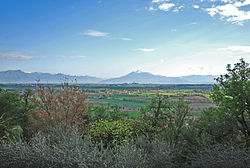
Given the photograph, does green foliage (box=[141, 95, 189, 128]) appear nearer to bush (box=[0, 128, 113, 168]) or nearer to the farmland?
the farmland

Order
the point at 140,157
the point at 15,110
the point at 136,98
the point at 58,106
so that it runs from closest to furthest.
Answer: the point at 140,157 → the point at 58,106 → the point at 15,110 → the point at 136,98

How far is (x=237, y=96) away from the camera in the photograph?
24.3 feet

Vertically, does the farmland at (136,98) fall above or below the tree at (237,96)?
below

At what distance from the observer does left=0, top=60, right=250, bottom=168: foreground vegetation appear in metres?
5.36

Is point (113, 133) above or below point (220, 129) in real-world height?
below

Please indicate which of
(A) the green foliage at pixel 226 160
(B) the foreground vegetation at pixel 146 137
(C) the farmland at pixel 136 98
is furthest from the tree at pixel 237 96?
(A) the green foliage at pixel 226 160

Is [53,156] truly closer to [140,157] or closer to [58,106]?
[140,157]

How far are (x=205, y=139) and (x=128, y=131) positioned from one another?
3117 millimetres

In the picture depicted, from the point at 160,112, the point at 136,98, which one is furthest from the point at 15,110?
the point at 136,98

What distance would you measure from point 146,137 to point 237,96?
396cm

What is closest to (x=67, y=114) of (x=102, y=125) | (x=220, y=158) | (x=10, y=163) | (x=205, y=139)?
(x=102, y=125)

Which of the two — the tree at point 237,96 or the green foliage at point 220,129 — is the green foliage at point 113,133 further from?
the tree at point 237,96

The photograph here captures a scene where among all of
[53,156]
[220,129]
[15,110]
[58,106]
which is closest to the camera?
[53,156]

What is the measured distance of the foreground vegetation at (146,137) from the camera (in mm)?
5359
